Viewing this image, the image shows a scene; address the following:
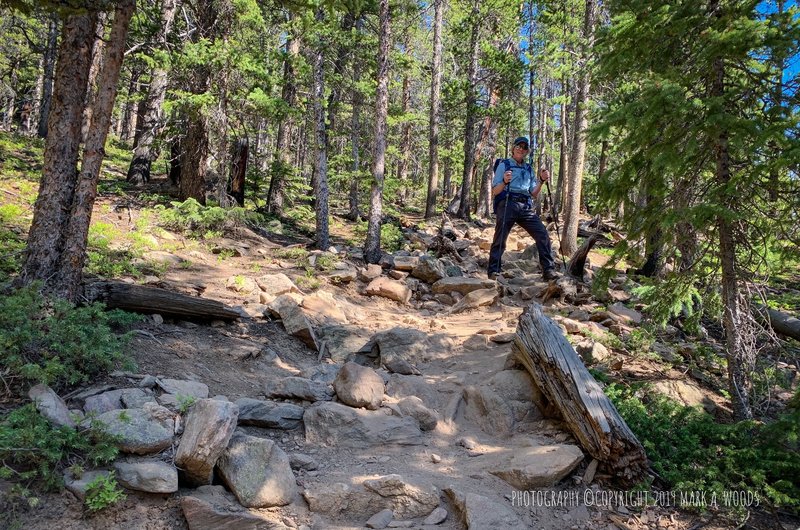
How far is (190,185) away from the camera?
1277 cm

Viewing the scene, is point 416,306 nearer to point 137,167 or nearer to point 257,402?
point 257,402

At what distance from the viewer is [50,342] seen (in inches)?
169

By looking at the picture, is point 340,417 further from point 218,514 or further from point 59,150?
point 59,150

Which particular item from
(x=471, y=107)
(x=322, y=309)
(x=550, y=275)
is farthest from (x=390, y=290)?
(x=471, y=107)

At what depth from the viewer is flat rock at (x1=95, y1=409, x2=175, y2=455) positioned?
3504 millimetres

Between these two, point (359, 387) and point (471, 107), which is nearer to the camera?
point (359, 387)

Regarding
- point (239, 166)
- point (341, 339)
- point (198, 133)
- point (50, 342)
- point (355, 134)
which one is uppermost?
point (355, 134)

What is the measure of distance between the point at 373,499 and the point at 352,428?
3.83ft

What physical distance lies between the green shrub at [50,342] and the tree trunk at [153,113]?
7202mm

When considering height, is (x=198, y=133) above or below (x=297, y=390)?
above

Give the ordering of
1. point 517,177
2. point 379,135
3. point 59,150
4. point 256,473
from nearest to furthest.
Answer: point 256,473
point 59,150
point 517,177
point 379,135

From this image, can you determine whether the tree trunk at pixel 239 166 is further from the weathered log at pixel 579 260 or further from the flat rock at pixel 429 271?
the weathered log at pixel 579 260

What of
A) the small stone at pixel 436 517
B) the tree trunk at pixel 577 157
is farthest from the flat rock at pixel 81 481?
the tree trunk at pixel 577 157

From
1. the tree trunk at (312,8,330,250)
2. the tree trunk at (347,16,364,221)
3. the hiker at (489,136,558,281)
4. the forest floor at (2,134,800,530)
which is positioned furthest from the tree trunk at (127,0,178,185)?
Result: the hiker at (489,136,558,281)
